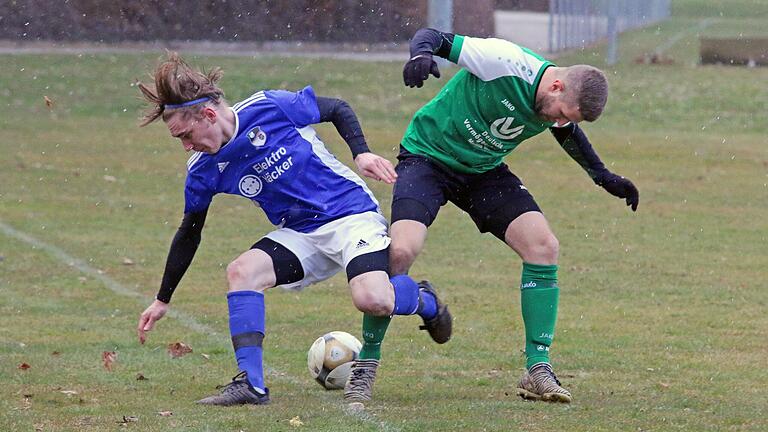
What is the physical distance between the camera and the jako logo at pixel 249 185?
19.7 feet

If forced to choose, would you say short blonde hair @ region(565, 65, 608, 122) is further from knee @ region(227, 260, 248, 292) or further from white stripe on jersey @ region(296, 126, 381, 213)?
knee @ region(227, 260, 248, 292)

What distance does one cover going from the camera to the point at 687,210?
1389cm

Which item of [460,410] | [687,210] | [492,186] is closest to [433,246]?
[687,210]

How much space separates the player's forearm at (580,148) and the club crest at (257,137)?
1.46 m

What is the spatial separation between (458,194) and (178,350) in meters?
1.92

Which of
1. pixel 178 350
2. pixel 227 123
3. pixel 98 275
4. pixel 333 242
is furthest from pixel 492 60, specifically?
pixel 98 275

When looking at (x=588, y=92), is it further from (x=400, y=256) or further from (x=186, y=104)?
(x=186, y=104)

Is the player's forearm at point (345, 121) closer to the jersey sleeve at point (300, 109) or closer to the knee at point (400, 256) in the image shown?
the jersey sleeve at point (300, 109)

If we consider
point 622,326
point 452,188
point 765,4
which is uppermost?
point 452,188

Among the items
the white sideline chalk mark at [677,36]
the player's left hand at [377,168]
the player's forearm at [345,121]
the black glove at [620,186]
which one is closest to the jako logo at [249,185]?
the player's forearm at [345,121]

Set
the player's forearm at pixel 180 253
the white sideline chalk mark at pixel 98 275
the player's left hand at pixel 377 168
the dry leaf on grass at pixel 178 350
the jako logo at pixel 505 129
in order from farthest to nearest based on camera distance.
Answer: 1. the white sideline chalk mark at pixel 98 275
2. the dry leaf on grass at pixel 178 350
3. the jako logo at pixel 505 129
4. the player's forearm at pixel 180 253
5. the player's left hand at pixel 377 168

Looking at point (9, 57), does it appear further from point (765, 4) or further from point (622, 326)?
point (765, 4)

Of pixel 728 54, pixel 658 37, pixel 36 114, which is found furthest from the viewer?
pixel 658 37

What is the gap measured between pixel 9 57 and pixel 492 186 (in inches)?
862
